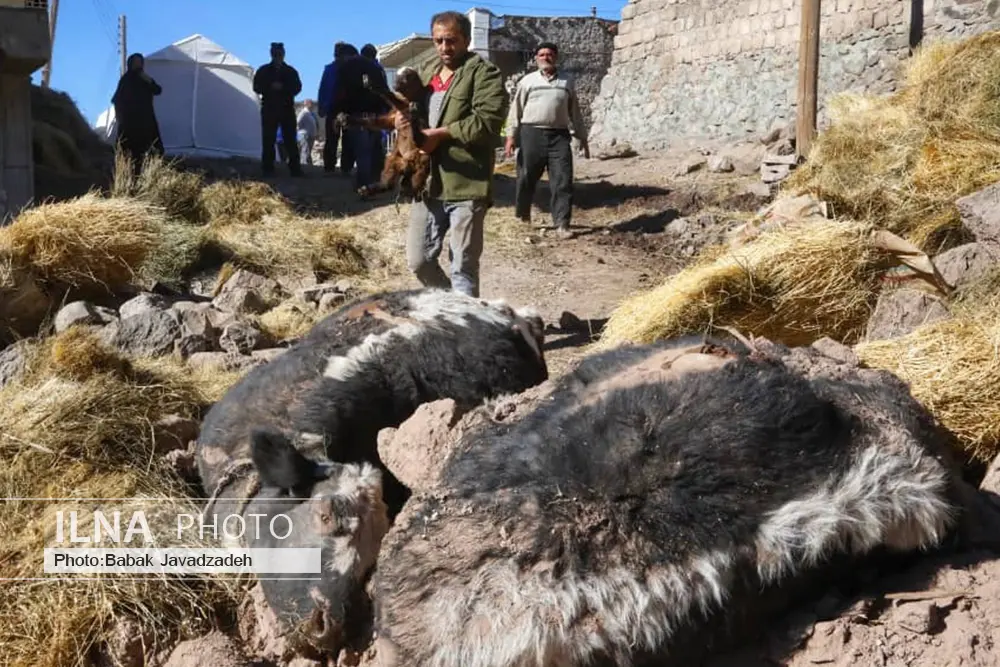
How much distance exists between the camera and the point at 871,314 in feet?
16.5

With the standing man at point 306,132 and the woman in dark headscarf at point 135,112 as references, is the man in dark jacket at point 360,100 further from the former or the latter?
the standing man at point 306,132

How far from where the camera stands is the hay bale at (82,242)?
745 centimetres

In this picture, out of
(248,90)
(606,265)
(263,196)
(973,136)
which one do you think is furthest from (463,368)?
(248,90)

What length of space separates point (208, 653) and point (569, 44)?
23668 mm

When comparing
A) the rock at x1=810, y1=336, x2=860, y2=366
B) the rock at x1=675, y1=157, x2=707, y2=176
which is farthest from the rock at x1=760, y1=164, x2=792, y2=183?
the rock at x1=810, y1=336, x2=860, y2=366

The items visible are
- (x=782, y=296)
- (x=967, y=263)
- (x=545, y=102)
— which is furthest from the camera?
(x=545, y=102)

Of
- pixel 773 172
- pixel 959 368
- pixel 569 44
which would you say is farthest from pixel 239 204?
pixel 569 44

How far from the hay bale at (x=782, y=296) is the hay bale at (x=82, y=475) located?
2275 mm

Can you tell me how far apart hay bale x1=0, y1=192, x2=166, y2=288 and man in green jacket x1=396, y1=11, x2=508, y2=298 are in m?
2.87

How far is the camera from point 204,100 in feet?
66.5

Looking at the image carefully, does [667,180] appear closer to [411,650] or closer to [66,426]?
[66,426]

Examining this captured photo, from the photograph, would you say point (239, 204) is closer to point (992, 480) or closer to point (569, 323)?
point (569, 323)

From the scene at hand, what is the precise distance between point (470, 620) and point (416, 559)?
0.24 meters

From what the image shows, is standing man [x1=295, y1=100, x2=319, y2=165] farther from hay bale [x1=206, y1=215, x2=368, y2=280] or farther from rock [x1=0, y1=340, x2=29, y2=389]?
rock [x1=0, y1=340, x2=29, y2=389]
